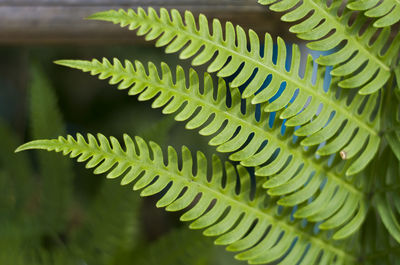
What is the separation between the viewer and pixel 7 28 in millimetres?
843

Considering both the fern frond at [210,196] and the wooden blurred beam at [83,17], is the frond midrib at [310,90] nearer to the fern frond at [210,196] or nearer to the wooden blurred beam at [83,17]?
the fern frond at [210,196]

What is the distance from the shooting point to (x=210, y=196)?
557 mm

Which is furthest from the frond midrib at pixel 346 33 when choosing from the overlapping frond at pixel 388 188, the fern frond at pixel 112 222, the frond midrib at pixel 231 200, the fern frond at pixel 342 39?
the fern frond at pixel 112 222

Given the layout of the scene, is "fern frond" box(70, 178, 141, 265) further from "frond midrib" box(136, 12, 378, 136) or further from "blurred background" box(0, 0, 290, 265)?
"frond midrib" box(136, 12, 378, 136)

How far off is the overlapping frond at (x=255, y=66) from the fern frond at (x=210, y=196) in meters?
0.10

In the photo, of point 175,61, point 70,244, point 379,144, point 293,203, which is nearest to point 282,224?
point 293,203

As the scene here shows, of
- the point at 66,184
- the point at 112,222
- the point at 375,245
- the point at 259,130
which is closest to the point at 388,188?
the point at 375,245

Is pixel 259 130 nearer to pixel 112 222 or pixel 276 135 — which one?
pixel 276 135

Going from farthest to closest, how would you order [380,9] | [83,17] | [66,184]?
[66,184]
[83,17]
[380,9]

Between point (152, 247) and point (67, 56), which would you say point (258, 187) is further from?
point (67, 56)

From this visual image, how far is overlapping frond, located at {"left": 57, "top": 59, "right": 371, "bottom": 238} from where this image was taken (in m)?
0.53

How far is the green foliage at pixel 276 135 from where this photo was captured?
0.53 m

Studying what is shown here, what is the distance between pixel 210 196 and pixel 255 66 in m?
0.17

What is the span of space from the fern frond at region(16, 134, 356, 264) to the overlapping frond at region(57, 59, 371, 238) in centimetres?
4
